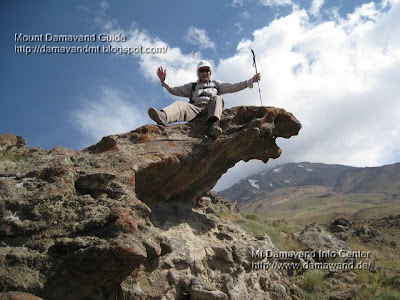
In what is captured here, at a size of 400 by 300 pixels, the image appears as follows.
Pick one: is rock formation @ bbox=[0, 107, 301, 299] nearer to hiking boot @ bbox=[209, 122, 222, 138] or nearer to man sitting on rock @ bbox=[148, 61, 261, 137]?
hiking boot @ bbox=[209, 122, 222, 138]

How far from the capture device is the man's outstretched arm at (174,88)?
892 centimetres

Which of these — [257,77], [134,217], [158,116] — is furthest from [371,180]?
[134,217]

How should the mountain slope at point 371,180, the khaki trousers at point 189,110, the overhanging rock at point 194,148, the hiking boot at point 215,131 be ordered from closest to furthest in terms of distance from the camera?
the overhanging rock at point 194,148
the hiking boot at point 215,131
the khaki trousers at point 189,110
the mountain slope at point 371,180

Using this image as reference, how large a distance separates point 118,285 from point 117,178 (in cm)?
169

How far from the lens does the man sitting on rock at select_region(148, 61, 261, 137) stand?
7.84 meters

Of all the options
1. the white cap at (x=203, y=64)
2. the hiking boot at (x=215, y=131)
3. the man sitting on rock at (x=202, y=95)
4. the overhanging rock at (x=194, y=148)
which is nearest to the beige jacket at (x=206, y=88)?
the man sitting on rock at (x=202, y=95)

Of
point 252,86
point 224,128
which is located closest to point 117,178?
point 224,128

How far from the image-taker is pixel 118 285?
190 inches

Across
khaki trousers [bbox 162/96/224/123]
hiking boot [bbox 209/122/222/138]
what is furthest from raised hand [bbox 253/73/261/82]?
hiking boot [bbox 209/122/222/138]

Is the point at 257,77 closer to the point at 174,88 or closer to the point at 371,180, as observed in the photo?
the point at 174,88

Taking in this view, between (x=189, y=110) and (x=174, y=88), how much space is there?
42.1 inches

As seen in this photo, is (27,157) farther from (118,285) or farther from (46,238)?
(118,285)

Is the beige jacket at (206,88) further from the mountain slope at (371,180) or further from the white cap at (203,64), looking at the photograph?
the mountain slope at (371,180)

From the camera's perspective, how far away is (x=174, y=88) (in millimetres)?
8984
